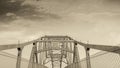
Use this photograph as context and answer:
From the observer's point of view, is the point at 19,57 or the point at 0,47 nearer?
the point at 0,47

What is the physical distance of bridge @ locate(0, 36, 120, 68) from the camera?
1267 cm

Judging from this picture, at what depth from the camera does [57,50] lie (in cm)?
3953

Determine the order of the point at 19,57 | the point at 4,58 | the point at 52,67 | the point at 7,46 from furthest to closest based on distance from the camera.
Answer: the point at 52,67
the point at 19,57
the point at 7,46
the point at 4,58

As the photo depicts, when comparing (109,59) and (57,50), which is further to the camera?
(57,50)

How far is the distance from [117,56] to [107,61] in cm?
94

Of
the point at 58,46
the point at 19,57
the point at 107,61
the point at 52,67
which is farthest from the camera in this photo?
the point at 52,67

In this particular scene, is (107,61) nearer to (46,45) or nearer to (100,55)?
(100,55)

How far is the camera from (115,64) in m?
7.54

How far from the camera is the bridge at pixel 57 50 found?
12671mm

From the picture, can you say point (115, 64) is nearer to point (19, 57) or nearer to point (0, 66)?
point (0, 66)

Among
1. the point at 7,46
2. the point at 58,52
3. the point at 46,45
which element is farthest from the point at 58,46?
the point at 7,46

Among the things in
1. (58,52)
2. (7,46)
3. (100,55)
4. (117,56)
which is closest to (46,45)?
(58,52)

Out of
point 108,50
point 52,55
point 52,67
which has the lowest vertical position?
point 52,67

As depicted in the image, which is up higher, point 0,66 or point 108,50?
point 108,50
